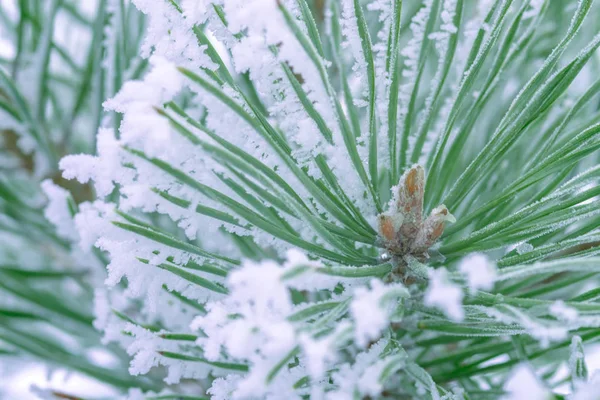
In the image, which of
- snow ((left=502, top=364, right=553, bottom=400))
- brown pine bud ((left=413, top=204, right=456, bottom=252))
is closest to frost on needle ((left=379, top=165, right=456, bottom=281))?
brown pine bud ((left=413, top=204, right=456, bottom=252))

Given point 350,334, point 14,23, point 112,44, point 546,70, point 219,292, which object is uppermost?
point 14,23

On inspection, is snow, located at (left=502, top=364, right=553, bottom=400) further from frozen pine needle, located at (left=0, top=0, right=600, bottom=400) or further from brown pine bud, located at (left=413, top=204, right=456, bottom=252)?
brown pine bud, located at (left=413, top=204, right=456, bottom=252)

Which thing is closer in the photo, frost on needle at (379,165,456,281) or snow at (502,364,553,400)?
snow at (502,364,553,400)

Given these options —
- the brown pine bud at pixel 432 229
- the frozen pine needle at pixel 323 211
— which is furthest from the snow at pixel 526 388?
the brown pine bud at pixel 432 229

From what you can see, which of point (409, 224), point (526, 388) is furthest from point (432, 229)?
point (526, 388)

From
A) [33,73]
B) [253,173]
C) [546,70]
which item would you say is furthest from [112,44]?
[546,70]

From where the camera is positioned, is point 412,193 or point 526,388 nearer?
point 526,388

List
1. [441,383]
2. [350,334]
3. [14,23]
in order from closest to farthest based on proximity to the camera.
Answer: [350,334]
[441,383]
[14,23]

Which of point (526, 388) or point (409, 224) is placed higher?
point (409, 224)

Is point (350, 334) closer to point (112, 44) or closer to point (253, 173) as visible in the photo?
point (253, 173)

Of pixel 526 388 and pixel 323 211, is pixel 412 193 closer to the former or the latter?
pixel 323 211

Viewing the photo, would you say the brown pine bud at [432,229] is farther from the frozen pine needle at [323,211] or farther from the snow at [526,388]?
the snow at [526,388]
